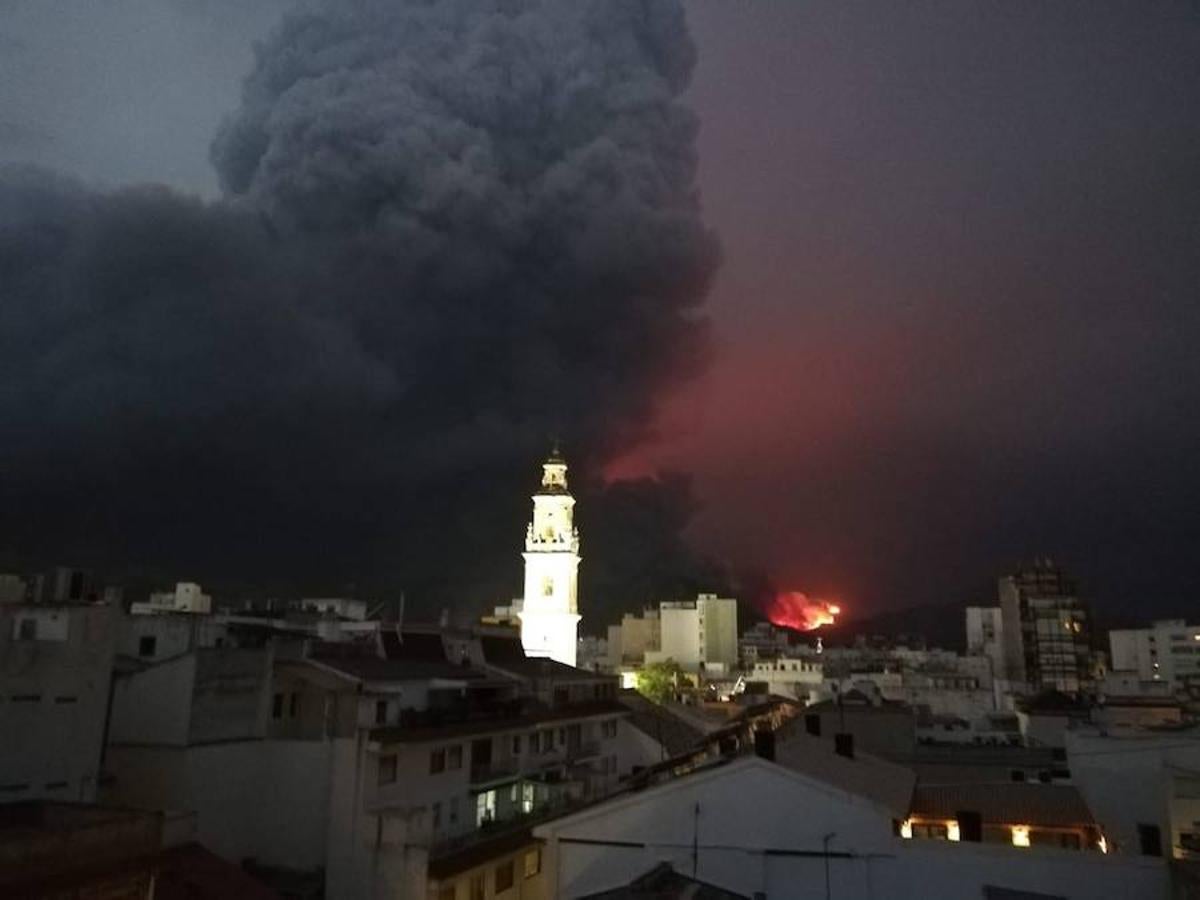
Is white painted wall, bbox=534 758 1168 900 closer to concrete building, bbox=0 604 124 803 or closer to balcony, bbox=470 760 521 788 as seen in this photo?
balcony, bbox=470 760 521 788

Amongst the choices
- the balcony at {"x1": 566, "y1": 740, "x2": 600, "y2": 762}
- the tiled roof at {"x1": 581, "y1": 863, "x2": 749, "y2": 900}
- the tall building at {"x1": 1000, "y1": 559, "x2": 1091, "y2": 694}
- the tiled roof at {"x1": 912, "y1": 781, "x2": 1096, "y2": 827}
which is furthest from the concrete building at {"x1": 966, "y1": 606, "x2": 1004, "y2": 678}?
the tiled roof at {"x1": 581, "y1": 863, "x2": 749, "y2": 900}

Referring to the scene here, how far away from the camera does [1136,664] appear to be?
123 metres

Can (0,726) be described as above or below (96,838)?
above

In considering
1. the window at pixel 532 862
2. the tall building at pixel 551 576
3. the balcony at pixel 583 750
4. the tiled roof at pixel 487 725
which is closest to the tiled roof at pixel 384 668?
the tiled roof at pixel 487 725

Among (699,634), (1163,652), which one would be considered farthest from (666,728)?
(699,634)

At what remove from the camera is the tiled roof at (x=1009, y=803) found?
2852 cm

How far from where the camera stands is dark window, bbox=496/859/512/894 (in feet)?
103

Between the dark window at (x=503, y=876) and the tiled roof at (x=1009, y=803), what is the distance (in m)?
13.9

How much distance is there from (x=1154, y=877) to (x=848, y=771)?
995cm

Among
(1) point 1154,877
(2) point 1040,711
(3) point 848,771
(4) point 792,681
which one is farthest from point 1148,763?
(4) point 792,681

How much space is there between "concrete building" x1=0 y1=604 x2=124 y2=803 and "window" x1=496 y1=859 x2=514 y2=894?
13120 millimetres

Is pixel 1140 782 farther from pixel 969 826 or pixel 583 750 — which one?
pixel 583 750

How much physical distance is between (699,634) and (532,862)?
438ft

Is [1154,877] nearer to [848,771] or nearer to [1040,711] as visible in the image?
[848,771]
